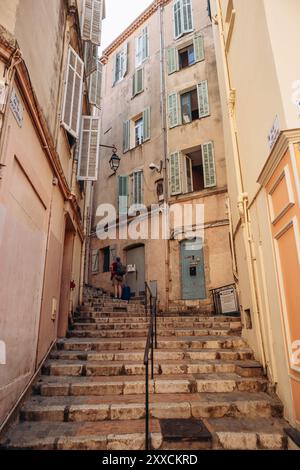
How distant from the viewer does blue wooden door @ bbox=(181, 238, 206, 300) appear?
34.3ft

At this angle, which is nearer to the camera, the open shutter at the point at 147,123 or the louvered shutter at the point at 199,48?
the louvered shutter at the point at 199,48

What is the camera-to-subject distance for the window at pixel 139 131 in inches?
552

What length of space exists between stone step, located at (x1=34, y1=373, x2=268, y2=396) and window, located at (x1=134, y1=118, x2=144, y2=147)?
37.9ft

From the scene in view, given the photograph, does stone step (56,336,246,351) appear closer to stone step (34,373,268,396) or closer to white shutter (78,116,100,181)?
stone step (34,373,268,396)

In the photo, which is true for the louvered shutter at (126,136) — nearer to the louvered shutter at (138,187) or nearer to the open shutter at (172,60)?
the louvered shutter at (138,187)

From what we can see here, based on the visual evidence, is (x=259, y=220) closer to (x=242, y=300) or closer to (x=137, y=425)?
(x=242, y=300)

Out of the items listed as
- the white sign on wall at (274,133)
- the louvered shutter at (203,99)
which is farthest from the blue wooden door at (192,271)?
the white sign on wall at (274,133)

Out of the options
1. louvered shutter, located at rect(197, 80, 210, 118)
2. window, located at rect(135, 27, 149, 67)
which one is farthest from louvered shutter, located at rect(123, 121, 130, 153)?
louvered shutter, located at rect(197, 80, 210, 118)

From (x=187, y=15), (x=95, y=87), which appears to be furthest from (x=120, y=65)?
(x=95, y=87)

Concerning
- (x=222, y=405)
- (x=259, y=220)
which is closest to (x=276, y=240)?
(x=259, y=220)

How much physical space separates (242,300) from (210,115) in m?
8.59

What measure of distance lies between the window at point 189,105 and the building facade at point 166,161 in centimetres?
5

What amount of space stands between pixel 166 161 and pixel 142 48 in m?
7.39
